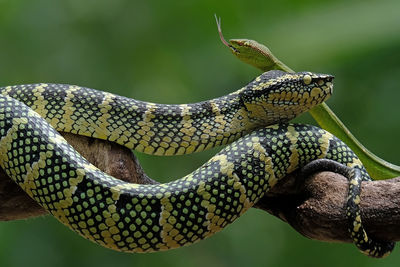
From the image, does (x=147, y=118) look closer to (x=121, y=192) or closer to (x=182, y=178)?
(x=182, y=178)

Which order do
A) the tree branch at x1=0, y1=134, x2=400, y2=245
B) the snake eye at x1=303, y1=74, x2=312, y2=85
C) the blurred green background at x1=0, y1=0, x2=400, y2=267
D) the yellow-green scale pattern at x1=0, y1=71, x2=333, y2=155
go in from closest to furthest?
the tree branch at x1=0, y1=134, x2=400, y2=245
the snake eye at x1=303, y1=74, x2=312, y2=85
the yellow-green scale pattern at x1=0, y1=71, x2=333, y2=155
the blurred green background at x1=0, y1=0, x2=400, y2=267

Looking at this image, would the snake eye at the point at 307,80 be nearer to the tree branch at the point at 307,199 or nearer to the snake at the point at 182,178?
the snake at the point at 182,178

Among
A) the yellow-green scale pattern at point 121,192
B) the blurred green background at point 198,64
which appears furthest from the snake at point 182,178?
the blurred green background at point 198,64

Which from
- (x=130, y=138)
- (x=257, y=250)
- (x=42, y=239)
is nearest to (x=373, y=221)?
(x=130, y=138)

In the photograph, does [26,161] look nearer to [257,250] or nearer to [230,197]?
[230,197]

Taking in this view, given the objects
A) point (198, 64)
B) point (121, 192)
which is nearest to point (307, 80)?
point (121, 192)

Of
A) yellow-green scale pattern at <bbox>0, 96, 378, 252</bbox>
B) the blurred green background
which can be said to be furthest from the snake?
the blurred green background

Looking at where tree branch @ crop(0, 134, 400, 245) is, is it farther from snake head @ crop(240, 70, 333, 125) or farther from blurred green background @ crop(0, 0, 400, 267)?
blurred green background @ crop(0, 0, 400, 267)

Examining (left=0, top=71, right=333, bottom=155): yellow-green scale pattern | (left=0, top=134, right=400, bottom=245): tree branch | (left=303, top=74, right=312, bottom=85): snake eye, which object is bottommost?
(left=0, top=134, right=400, bottom=245): tree branch
